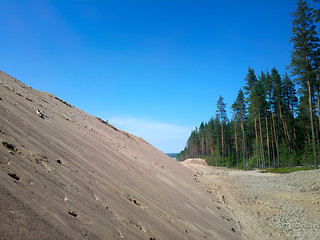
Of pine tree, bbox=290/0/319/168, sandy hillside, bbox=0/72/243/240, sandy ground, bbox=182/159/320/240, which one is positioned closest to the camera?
sandy hillside, bbox=0/72/243/240

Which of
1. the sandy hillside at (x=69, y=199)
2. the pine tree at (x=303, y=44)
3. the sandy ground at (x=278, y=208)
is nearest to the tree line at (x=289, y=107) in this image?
the pine tree at (x=303, y=44)

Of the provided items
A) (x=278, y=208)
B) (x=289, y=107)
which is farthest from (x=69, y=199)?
(x=289, y=107)

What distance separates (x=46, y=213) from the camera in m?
2.26

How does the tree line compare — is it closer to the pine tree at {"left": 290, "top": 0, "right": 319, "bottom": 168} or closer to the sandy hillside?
the pine tree at {"left": 290, "top": 0, "right": 319, "bottom": 168}

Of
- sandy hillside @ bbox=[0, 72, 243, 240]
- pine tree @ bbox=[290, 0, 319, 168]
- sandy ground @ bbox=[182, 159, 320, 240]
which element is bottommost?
sandy ground @ bbox=[182, 159, 320, 240]

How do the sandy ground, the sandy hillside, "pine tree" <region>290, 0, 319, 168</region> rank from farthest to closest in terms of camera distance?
"pine tree" <region>290, 0, 319, 168</region> < the sandy ground < the sandy hillside

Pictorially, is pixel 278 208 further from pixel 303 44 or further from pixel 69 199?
pixel 303 44

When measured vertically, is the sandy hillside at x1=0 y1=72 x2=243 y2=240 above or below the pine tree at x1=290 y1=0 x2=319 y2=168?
below

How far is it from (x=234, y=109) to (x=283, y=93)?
31.4ft

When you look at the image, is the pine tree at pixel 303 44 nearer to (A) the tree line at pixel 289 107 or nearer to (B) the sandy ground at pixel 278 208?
(A) the tree line at pixel 289 107

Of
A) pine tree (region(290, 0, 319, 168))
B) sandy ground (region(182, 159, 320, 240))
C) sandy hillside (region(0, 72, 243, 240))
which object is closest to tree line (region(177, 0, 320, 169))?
pine tree (region(290, 0, 319, 168))

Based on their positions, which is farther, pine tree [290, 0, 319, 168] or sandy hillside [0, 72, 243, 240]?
pine tree [290, 0, 319, 168]

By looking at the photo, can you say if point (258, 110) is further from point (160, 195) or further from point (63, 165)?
point (63, 165)

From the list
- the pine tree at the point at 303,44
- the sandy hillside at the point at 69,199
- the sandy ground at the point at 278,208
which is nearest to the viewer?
the sandy hillside at the point at 69,199
